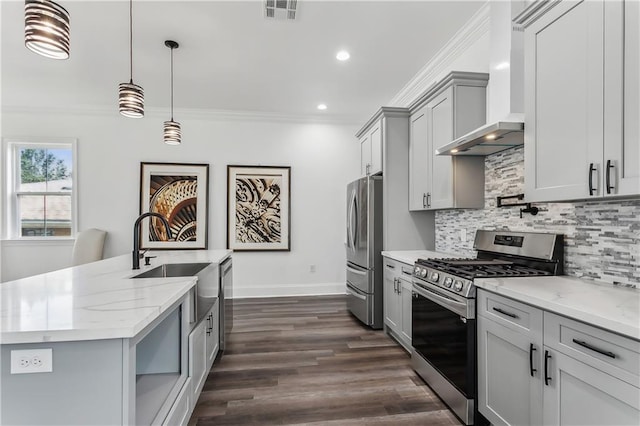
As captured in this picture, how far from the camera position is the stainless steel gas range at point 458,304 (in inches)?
77.8

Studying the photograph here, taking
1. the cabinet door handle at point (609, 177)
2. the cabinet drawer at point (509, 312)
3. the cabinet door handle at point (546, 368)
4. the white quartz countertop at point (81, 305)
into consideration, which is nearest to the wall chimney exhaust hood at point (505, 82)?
the cabinet door handle at point (609, 177)

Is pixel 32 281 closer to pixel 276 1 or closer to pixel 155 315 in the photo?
pixel 155 315

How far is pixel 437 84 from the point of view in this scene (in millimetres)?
2967

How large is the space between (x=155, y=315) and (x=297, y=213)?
4.18 meters

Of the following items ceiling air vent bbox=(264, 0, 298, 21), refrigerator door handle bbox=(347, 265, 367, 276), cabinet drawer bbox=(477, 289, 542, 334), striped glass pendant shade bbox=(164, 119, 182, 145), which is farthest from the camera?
refrigerator door handle bbox=(347, 265, 367, 276)

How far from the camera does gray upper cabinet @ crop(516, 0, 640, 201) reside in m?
1.38

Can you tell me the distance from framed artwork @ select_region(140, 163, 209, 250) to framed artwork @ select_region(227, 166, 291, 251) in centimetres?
41

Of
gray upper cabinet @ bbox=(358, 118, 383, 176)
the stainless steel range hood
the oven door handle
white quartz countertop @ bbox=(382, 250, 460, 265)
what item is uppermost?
gray upper cabinet @ bbox=(358, 118, 383, 176)

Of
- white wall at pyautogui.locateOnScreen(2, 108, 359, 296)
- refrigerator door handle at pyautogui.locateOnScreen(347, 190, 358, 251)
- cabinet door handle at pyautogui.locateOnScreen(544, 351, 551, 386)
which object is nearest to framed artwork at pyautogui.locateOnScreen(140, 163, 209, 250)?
white wall at pyautogui.locateOnScreen(2, 108, 359, 296)

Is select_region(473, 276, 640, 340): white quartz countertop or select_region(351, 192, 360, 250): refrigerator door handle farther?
select_region(351, 192, 360, 250): refrigerator door handle

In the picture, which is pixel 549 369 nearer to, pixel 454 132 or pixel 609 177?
pixel 609 177

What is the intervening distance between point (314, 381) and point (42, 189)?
509 cm

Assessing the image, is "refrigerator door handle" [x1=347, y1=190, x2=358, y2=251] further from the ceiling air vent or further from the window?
the window

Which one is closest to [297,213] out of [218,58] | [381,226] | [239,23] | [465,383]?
[381,226]
